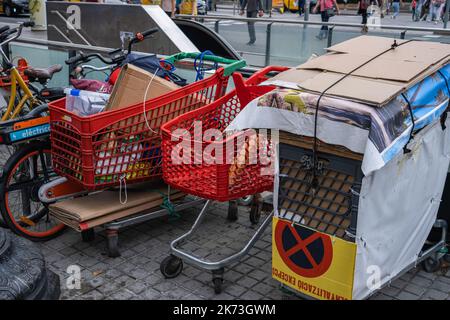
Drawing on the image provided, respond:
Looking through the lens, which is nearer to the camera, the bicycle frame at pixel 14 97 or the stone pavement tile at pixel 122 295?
the stone pavement tile at pixel 122 295

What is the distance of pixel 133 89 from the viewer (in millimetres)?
4129

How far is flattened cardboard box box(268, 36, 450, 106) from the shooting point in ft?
9.01

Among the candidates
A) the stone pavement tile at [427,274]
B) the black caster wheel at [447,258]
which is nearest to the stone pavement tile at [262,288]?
the stone pavement tile at [427,274]

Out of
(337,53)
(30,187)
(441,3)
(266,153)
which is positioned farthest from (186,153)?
(441,3)

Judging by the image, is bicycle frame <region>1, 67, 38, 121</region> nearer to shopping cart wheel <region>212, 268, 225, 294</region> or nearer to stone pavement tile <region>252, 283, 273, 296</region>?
shopping cart wheel <region>212, 268, 225, 294</region>

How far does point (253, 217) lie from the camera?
4.61 metres

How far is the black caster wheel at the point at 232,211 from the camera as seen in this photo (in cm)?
466

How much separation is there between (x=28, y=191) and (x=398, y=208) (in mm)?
2936

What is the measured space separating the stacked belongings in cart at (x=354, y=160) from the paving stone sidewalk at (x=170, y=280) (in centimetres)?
43

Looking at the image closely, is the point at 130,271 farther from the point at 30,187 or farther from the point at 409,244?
the point at 409,244

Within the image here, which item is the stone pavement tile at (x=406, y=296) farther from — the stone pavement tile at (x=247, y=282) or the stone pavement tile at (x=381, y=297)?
the stone pavement tile at (x=247, y=282)

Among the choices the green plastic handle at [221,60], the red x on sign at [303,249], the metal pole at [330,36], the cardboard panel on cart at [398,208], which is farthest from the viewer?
the metal pole at [330,36]

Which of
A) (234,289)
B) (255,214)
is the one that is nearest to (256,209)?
(255,214)

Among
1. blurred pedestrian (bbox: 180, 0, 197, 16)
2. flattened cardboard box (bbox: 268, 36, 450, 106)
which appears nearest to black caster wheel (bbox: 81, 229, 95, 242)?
flattened cardboard box (bbox: 268, 36, 450, 106)
